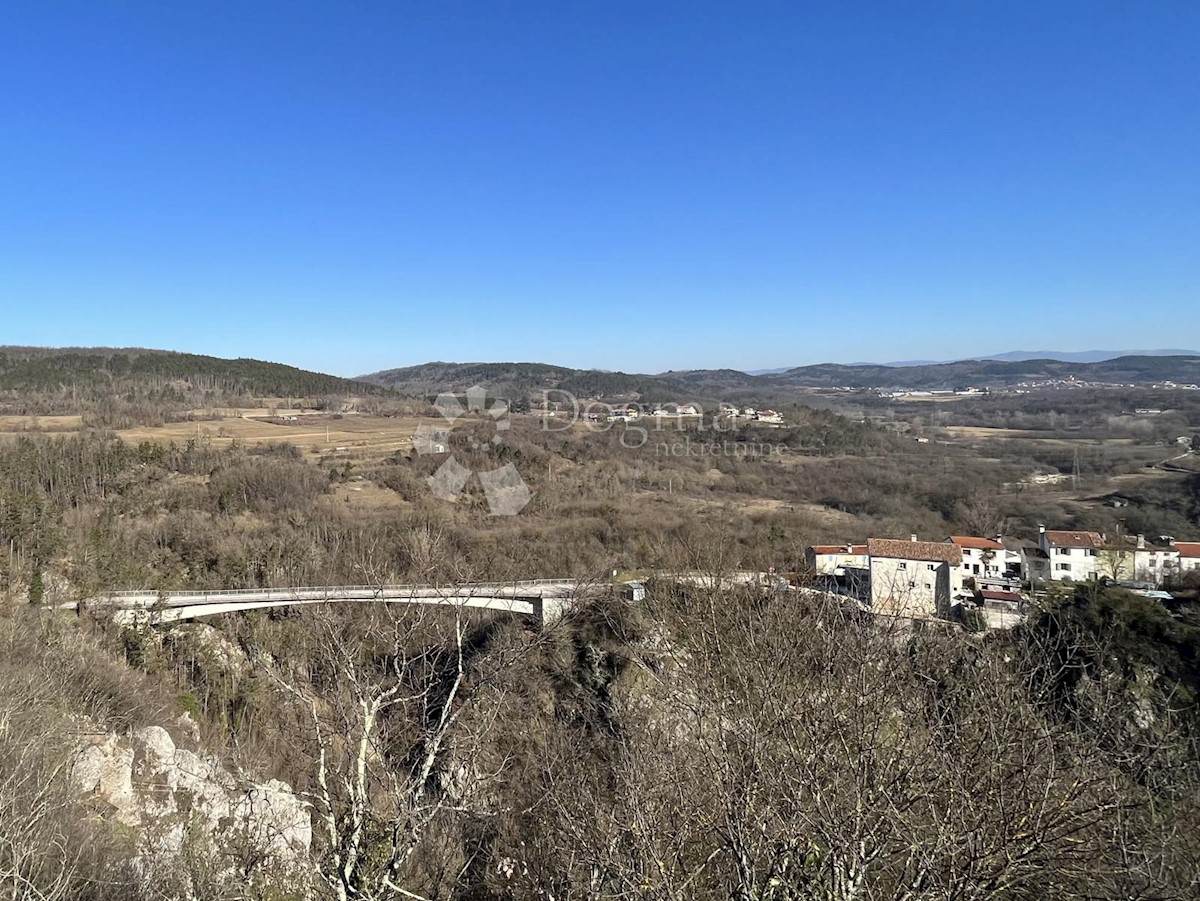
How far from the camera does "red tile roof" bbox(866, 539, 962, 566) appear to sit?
67.5ft

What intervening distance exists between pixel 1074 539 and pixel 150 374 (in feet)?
271

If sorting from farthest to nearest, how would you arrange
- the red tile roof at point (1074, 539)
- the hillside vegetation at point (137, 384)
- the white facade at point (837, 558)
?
the hillside vegetation at point (137, 384) < the red tile roof at point (1074, 539) < the white facade at point (837, 558)

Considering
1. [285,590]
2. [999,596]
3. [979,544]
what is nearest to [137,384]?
[285,590]

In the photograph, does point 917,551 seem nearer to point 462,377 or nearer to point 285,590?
point 285,590

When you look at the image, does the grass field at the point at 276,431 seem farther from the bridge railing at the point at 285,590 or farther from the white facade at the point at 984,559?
the white facade at the point at 984,559

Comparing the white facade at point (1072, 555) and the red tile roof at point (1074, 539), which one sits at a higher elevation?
the red tile roof at point (1074, 539)

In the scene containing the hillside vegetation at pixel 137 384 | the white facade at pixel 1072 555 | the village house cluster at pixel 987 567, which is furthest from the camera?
the hillside vegetation at pixel 137 384

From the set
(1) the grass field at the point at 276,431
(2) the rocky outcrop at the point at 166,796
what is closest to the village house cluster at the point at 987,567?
(2) the rocky outcrop at the point at 166,796

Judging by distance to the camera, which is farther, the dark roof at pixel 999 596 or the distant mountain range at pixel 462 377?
the distant mountain range at pixel 462 377

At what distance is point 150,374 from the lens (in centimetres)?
7344

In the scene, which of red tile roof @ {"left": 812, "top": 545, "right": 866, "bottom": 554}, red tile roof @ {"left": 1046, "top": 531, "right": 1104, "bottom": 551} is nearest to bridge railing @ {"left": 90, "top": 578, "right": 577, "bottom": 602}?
red tile roof @ {"left": 812, "top": 545, "right": 866, "bottom": 554}

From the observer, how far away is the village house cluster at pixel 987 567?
19141 millimetres

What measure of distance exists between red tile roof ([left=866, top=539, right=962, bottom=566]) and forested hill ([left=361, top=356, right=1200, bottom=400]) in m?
65.9

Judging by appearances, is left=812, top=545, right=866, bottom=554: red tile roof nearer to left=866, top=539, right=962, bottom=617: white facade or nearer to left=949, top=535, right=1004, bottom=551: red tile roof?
left=866, top=539, right=962, bottom=617: white facade
